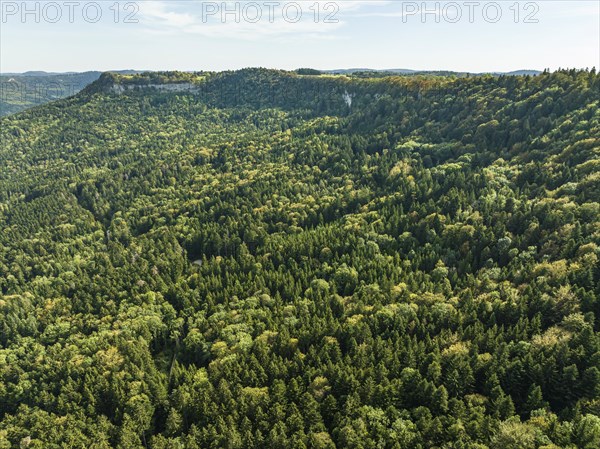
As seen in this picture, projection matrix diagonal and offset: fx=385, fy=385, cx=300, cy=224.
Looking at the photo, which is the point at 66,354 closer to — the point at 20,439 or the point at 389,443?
the point at 20,439

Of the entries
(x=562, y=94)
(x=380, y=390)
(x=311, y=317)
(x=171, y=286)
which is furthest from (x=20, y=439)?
(x=562, y=94)

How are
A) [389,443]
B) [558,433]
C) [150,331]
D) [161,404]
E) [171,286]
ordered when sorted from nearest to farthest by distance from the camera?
[558,433] < [389,443] < [161,404] < [150,331] < [171,286]

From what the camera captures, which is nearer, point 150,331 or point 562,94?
point 150,331

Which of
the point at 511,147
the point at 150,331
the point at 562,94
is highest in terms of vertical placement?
the point at 562,94

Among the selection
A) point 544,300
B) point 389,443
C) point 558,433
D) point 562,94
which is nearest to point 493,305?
point 544,300

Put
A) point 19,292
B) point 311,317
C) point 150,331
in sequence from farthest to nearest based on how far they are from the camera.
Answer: point 19,292, point 150,331, point 311,317

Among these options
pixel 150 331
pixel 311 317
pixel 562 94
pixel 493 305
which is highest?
pixel 562 94

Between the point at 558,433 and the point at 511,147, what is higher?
the point at 511,147

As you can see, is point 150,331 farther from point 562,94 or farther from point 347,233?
point 562,94

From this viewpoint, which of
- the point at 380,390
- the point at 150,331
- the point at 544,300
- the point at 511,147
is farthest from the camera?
the point at 511,147
